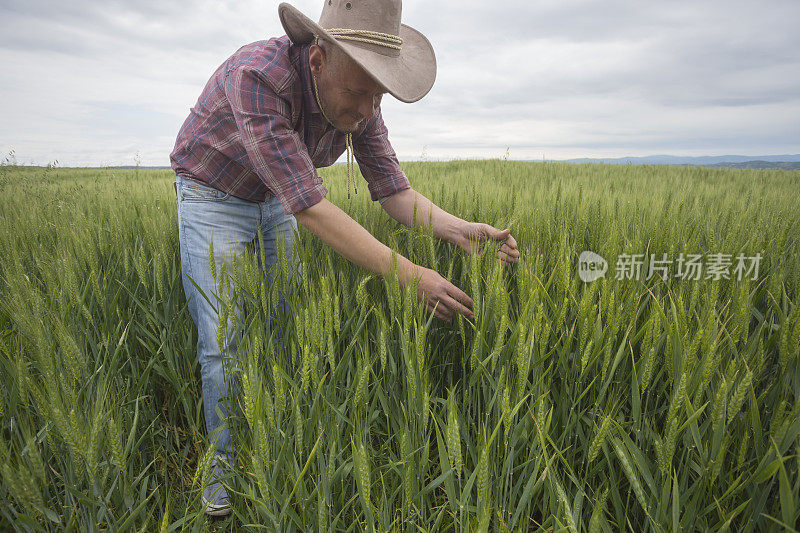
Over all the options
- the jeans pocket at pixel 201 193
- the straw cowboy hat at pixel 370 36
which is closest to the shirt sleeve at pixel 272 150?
the straw cowboy hat at pixel 370 36

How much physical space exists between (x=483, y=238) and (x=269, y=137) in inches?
33.4

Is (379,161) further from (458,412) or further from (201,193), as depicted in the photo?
(458,412)

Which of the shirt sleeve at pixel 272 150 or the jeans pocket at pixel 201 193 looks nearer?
the shirt sleeve at pixel 272 150

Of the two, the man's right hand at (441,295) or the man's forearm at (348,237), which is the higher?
the man's forearm at (348,237)

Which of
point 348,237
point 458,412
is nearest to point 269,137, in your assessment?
point 348,237

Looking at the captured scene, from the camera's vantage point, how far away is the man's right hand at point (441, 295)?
4.00 ft

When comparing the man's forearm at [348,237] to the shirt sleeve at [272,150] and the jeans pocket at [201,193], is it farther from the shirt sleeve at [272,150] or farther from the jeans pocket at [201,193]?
the jeans pocket at [201,193]

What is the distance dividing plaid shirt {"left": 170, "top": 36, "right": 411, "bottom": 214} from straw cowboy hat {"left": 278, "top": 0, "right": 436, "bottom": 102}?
0.14 m

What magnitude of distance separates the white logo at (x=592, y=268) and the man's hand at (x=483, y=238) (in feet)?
0.73

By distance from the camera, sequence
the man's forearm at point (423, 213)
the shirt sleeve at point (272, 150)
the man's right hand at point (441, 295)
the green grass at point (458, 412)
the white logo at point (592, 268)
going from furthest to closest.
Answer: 1. the man's forearm at point (423, 213)
2. the shirt sleeve at point (272, 150)
3. the white logo at point (592, 268)
4. the man's right hand at point (441, 295)
5. the green grass at point (458, 412)

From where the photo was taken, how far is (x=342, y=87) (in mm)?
1522

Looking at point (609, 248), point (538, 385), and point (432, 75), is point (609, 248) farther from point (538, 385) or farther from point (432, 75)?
point (432, 75)

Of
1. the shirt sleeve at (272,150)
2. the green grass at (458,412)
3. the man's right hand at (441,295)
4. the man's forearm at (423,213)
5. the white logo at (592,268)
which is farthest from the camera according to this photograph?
the man's forearm at (423,213)

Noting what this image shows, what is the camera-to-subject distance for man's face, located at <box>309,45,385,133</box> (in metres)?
1.47
